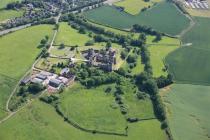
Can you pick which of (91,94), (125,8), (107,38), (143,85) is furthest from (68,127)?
(125,8)

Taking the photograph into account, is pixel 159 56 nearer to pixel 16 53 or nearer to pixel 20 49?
pixel 20 49

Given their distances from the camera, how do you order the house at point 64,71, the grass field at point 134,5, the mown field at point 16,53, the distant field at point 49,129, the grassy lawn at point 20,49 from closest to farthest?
the distant field at point 49,129
the mown field at point 16,53
the house at point 64,71
the grassy lawn at point 20,49
the grass field at point 134,5

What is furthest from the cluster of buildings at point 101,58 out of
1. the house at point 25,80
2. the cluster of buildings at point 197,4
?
the cluster of buildings at point 197,4

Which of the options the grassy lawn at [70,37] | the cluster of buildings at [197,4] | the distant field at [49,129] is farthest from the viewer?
the cluster of buildings at [197,4]

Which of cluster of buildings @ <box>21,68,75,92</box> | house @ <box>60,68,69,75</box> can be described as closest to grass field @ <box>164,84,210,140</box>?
cluster of buildings @ <box>21,68,75,92</box>

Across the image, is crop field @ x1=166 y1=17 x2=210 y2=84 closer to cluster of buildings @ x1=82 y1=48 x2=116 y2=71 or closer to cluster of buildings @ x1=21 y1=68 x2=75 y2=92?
cluster of buildings @ x1=82 y1=48 x2=116 y2=71

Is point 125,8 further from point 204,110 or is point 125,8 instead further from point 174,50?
point 204,110

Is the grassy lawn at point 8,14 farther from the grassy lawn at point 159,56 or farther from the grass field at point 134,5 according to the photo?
the grassy lawn at point 159,56
